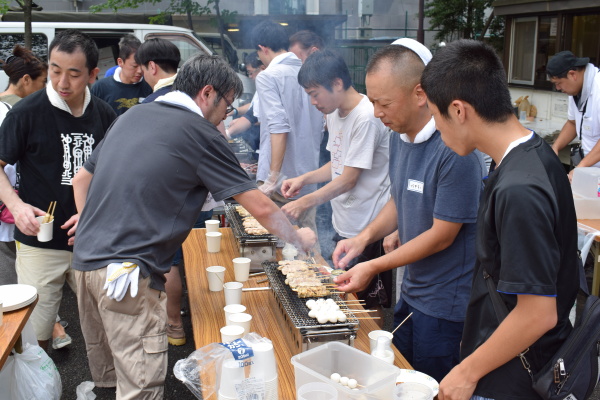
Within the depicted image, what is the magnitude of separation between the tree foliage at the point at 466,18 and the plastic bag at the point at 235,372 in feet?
49.3

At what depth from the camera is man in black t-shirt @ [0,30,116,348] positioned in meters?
3.66

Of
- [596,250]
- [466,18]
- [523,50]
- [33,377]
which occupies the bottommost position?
[33,377]

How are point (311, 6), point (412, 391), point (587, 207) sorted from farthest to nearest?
point (311, 6) → point (587, 207) → point (412, 391)

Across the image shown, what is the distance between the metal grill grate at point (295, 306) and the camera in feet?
8.09

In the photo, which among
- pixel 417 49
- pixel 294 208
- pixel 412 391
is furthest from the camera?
pixel 294 208

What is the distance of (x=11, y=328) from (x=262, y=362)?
1.55 m

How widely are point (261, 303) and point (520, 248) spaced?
1.82 metres

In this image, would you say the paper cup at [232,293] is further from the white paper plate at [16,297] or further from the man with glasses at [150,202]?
the white paper plate at [16,297]

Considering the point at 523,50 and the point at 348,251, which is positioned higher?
the point at 523,50

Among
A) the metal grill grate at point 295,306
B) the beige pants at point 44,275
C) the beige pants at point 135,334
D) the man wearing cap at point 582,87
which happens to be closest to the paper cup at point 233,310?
the metal grill grate at point 295,306

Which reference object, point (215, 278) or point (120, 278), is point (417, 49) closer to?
point (215, 278)

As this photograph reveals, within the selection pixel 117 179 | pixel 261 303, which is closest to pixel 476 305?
pixel 261 303

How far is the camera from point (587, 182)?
5203mm

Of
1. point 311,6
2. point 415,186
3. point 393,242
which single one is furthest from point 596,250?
point 311,6
